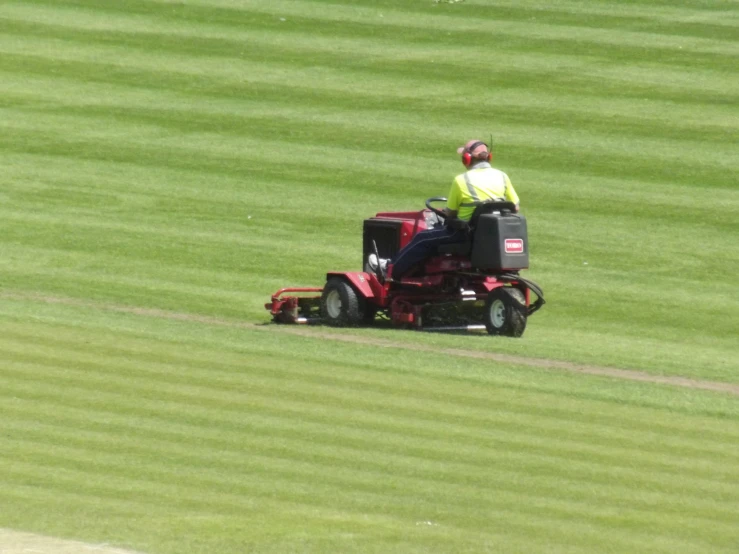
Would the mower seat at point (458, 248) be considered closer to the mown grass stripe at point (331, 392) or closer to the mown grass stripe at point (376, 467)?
the mown grass stripe at point (331, 392)

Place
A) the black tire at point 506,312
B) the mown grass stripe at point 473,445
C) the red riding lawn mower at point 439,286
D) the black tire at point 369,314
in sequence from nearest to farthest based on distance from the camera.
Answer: the mown grass stripe at point 473,445 < the red riding lawn mower at point 439,286 < the black tire at point 506,312 < the black tire at point 369,314

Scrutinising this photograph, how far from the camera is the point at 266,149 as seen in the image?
23.0 m

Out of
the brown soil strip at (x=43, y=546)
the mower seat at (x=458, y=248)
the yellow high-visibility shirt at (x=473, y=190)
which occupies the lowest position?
the brown soil strip at (x=43, y=546)

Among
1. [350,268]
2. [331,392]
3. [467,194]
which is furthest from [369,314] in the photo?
[331,392]

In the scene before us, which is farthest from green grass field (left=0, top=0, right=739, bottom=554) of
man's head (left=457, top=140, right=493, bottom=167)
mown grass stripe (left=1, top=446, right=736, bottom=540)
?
man's head (left=457, top=140, right=493, bottom=167)

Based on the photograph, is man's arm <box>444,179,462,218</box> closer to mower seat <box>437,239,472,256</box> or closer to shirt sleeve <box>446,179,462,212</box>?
shirt sleeve <box>446,179,462,212</box>

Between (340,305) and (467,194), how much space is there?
1.90 m

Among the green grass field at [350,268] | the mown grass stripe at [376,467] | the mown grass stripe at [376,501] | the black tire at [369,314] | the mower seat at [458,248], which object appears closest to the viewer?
the mown grass stripe at [376,501]

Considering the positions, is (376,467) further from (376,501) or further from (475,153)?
(475,153)

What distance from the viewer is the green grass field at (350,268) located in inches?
A: 375

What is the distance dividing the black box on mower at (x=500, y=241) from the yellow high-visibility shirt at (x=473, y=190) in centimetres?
27

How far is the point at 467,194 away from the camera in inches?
578

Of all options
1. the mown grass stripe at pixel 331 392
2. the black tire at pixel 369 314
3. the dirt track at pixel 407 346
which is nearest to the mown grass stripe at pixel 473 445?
the mown grass stripe at pixel 331 392

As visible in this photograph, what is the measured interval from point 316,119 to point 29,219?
19.0 feet
